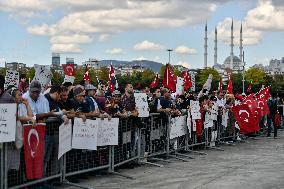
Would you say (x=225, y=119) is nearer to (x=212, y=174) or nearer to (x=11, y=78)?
(x=212, y=174)

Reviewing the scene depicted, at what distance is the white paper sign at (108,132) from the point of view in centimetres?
1091

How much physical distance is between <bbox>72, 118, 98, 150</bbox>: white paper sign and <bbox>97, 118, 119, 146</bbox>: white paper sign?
0.99ft

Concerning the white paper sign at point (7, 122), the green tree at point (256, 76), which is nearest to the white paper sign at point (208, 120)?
the white paper sign at point (7, 122)

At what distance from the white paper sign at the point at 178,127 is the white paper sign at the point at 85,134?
435 centimetres

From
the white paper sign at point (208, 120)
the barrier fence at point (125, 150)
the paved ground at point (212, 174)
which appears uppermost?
the white paper sign at point (208, 120)

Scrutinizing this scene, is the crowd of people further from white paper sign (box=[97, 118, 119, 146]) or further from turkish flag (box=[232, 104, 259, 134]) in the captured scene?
turkish flag (box=[232, 104, 259, 134])

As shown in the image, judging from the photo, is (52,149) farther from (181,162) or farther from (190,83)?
(190,83)

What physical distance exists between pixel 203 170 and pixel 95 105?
3.18 m

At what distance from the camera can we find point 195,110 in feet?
52.4

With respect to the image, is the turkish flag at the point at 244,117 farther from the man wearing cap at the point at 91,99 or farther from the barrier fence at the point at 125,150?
the man wearing cap at the point at 91,99

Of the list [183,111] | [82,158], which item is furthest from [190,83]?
[82,158]

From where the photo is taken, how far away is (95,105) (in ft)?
37.4

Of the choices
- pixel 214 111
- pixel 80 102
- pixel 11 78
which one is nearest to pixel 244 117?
pixel 214 111

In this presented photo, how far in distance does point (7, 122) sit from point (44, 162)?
1578 mm
